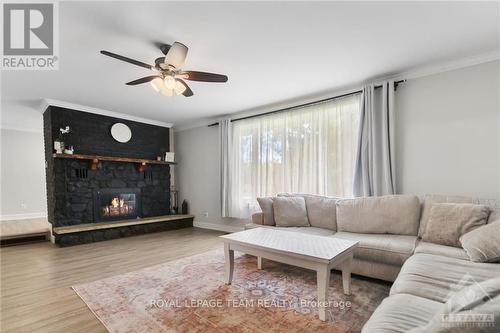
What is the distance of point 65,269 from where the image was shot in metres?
2.98

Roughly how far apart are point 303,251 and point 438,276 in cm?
89

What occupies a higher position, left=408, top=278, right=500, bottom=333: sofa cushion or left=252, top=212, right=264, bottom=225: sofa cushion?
left=408, top=278, right=500, bottom=333: sofa cushion

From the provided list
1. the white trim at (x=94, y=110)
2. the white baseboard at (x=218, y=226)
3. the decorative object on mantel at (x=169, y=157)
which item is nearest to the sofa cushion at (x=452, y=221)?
the white baseboard at (x=218, y=226)

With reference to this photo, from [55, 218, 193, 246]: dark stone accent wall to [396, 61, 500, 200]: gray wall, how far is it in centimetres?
440

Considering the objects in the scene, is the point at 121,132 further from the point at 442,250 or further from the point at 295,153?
the point at 442,250

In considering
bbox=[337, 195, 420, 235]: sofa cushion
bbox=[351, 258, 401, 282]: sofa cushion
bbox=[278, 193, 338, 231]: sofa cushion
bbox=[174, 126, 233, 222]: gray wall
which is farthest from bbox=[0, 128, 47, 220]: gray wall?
bbox=[351, 258, 401, 282]: sofa cushion

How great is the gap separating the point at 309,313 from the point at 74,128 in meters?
4.75

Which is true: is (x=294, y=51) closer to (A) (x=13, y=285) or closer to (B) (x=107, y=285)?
(B) (x=107, y=285)

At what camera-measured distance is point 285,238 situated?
8.02 ft

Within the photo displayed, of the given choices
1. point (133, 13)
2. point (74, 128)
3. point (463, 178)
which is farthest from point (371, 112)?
point (74, 128)

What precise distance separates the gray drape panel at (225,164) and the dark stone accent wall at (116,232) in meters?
1.24

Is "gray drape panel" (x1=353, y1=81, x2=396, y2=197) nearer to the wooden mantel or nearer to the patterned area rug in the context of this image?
the patterned area rug

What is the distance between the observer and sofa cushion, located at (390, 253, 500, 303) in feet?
4.59

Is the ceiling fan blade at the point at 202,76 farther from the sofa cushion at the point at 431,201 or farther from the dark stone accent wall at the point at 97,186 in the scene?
the dark stone accent wall at the point at 97,186
